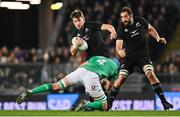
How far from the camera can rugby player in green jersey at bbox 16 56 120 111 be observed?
54.3 feet

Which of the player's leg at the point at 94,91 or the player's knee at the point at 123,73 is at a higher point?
the player's knee at the point at 123,73

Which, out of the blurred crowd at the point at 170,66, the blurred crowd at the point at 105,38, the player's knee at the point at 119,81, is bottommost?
the player's knee at the point at 119,81

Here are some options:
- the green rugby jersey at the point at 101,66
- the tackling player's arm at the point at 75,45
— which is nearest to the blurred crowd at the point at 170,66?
the green rugby jersey at the point at 101,66

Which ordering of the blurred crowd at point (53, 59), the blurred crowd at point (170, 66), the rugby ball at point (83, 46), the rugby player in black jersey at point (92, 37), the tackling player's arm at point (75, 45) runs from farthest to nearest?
1. the blurred crowd at point (53, 59)
2. the blurred crowd at point (170, 66)
3. the rugby player in black jersey at point (92, 37)
4. the rugby ball at point (83, 46)
5. the tackling player's arm at point (75, 45)

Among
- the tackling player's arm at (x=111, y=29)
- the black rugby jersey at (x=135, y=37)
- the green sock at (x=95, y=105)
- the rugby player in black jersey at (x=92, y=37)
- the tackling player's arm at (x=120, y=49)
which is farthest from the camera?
the black rugby jersey at (x=135, y=37)

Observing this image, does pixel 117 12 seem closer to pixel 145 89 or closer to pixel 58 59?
pixel 58 59

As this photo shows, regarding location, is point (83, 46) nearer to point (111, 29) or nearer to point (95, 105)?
point (111, 29)

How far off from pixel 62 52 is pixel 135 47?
1315cm

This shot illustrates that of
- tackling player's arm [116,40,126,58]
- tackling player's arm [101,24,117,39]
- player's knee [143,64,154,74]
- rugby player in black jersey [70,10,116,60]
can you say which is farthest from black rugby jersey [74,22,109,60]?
player's knee [143,64,154,74]

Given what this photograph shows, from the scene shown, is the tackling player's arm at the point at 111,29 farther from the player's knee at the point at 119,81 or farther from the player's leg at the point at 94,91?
the player's knee at the point at 119,81

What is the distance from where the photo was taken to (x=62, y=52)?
31062 millimetres

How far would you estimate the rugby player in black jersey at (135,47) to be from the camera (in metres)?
17.8

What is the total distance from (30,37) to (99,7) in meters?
5.59

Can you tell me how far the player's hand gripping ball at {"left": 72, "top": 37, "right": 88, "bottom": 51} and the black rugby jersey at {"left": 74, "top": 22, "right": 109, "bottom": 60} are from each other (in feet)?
Result: 0.77
